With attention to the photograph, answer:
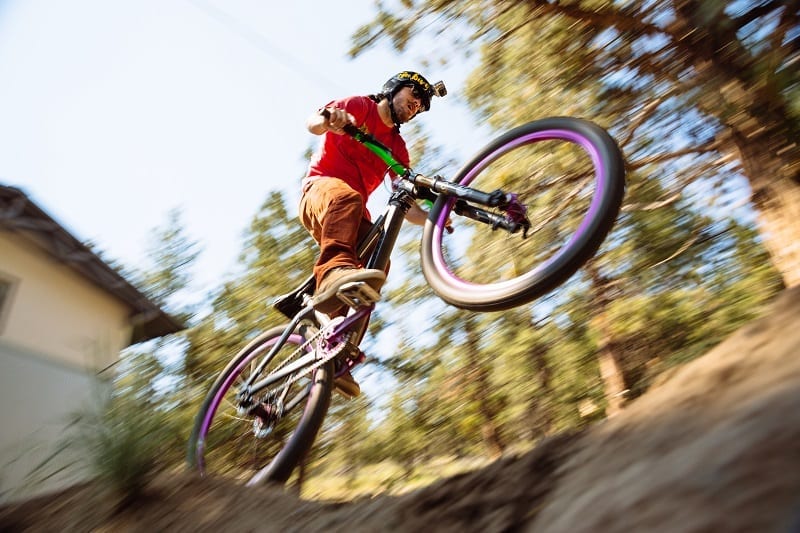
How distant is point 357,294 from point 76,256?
5939 millimetres

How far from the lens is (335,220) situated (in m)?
2.92

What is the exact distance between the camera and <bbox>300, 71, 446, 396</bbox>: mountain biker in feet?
9.30

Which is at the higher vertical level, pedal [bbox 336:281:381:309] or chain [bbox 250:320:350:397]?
pedal [bbox 336:281:381:309]

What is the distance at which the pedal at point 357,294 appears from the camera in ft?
8.59

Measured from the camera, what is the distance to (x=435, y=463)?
7.57m

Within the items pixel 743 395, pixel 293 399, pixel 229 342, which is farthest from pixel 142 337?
pixel 743 395

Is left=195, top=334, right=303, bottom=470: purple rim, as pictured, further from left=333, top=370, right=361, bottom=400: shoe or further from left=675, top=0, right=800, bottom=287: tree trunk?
left=675, top=0, right=800, bottom=287: tree trunk

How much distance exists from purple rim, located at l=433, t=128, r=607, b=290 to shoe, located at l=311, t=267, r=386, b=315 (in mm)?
287

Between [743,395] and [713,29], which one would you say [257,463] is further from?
[713,29]

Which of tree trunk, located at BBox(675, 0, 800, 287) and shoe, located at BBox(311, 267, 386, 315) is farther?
tree trunk, located at BBox(675, 0, 800, 287)

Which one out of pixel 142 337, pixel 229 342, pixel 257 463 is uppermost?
pixel 142 337

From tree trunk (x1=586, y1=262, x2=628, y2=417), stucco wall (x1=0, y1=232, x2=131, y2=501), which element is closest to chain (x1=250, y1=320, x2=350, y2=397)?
stucco wall (x1=0, y1=232, x2=131, y2=501)

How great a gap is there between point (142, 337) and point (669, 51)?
26.2 feet

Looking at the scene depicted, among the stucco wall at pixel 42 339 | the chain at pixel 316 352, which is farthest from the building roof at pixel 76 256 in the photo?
the chain at pixel 316 352
